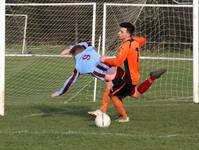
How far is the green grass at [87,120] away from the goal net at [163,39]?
0.27ft

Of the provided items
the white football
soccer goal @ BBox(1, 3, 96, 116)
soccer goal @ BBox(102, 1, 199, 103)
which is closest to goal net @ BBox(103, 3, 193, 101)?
soccer goal @ BBox(102, 1, 199, 103)

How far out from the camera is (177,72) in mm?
21344

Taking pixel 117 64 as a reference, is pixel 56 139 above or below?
below

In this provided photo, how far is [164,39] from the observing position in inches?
873

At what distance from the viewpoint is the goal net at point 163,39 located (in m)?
17.0

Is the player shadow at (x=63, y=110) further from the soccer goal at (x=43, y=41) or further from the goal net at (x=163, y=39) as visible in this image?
the soccer goal at (x=43, y=41)

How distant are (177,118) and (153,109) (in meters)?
1.43

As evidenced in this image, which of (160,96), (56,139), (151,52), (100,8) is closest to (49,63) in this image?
(100,8)

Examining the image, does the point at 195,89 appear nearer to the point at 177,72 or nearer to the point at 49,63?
the point at 177,72

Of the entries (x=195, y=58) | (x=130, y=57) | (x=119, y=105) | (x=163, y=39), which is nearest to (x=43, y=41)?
(x=163, y=39)

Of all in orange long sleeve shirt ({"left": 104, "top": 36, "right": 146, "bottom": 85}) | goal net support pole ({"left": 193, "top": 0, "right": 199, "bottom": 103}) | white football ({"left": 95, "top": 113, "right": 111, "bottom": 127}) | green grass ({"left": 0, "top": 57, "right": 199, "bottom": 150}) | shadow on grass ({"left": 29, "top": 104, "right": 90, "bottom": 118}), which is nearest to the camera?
green grass ({"left": 0, "top": 57, "right": 199, "bottom": 150})

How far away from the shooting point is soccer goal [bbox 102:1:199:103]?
16906 millimetres

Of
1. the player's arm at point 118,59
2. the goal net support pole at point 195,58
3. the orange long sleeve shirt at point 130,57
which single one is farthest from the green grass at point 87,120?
the player's arm at point 118,59

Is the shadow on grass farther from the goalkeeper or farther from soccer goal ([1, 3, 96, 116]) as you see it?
soccer goal ([1, 3, 96, 116])
